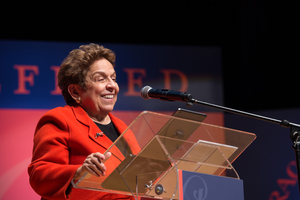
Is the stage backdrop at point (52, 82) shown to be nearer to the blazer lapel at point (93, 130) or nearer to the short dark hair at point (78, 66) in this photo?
the short dark hair at point (78, 66)

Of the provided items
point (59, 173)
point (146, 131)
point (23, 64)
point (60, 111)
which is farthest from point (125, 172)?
point (23, 64)

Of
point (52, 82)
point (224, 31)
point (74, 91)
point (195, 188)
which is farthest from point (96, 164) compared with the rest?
point (224, 31)

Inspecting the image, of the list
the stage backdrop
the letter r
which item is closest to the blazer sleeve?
the stage backdrop

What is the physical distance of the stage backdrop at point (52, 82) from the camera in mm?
3355

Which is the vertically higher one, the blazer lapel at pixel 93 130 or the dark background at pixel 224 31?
the dark background at pixel 224 31

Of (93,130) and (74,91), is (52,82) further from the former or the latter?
(93,130)

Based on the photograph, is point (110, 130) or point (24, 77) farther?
point (24, 77)

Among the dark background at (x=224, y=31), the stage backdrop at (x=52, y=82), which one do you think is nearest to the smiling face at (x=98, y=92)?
the stage backdrop at (x=52, y=82)

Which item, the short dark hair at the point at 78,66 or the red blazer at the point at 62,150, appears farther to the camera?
the short dark hair at the point at 78,66

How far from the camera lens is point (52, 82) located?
3.60 metres

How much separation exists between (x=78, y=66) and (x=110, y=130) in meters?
0.46

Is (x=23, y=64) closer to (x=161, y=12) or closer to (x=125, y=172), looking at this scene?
(x=161, y=12)

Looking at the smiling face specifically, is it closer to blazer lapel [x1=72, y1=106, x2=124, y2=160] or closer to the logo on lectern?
blazer lapel [x1=72, y1=106, x2=124, y2=160]

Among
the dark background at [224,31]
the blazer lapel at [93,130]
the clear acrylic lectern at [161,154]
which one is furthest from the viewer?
the dark background at [224,31]
